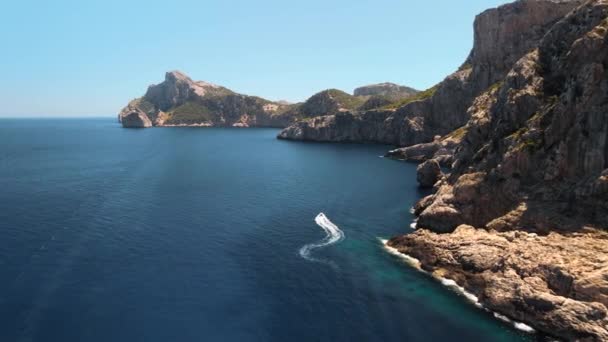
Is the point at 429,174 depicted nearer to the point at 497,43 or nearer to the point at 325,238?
the point at 325,238

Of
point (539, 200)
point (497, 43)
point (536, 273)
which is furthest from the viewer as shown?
point (497, 43)

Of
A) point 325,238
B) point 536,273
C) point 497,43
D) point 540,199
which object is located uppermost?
point 497,43

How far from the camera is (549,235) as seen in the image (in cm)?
5859

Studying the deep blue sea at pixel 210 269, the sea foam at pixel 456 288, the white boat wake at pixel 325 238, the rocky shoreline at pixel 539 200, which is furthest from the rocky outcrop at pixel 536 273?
the white boat wake at pixel 325 238

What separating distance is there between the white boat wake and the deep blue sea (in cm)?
93

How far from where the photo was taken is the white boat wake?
220 ft

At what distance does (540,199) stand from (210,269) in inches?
1876

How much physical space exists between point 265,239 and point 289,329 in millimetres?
28245

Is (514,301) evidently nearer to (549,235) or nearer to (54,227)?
(549,235)

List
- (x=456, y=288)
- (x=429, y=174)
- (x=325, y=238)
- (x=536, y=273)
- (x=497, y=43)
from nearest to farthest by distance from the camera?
1. (x=536, y=273)
2. (x=456, y=288)
3. (x=325, y=238)
4. (x=429, y=174)
5. (x=497, y=43)

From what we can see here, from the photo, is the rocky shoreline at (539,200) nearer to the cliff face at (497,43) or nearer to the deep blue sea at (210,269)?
the deep blue sea at (210,269)

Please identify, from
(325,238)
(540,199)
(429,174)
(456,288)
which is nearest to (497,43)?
(429,174)

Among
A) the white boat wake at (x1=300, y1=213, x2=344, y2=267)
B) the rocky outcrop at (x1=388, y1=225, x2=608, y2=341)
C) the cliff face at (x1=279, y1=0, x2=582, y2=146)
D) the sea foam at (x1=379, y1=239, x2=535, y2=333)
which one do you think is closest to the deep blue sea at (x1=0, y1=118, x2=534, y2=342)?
the white boat wake at (x1=300, y1=213, x2=344, y2=267)

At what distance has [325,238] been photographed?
247 feet
